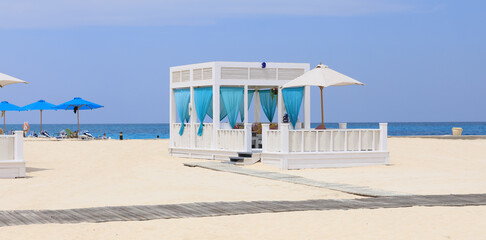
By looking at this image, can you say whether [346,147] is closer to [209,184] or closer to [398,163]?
[398,163]

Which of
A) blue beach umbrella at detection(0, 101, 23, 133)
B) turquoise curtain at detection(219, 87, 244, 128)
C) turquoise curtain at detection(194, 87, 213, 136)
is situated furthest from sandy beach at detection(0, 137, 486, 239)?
blue beach umbrella at detection(0, 101, 23, 133)

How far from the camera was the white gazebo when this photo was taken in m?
18.8

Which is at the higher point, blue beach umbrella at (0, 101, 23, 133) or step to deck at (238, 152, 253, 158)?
blue beach umbrella at (0, 101, 23, 133)

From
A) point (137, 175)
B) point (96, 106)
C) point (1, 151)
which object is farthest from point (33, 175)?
point (96, 106)

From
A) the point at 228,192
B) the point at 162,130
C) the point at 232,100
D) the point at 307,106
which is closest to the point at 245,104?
the point at 232,100

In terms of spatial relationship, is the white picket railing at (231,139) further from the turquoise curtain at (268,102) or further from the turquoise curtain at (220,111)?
the turquoise curtain at (268,102)

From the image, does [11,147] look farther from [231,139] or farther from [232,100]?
[232,100]

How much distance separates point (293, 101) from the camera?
21.1 meters

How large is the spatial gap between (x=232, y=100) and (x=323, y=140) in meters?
3.51

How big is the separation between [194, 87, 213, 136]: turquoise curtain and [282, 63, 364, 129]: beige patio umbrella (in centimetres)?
271

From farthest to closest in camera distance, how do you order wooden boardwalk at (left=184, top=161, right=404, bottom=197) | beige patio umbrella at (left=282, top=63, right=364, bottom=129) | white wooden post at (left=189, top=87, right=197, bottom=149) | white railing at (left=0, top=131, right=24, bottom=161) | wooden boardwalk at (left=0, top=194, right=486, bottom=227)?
white wooden post at (left=189, top=87, right=197, bottom=149) → beige patio umbrella at (left=282, top=63, right=364, bottom=129) → white railing at (left=0, top=131, right=24, bottom=161) → wooden boardwalk at (left=184, top=161, right=404, bottom=197) → wooden boardwalk at (left=0, top=194, right=486, bottom=227)

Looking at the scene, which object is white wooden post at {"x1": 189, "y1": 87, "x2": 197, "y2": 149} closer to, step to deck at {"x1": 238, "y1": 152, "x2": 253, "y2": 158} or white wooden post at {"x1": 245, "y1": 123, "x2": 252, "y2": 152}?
step to deck at {"x1": 238, "y1": 152, "x2": 253, "y2": 158}

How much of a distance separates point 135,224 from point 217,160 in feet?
39.4

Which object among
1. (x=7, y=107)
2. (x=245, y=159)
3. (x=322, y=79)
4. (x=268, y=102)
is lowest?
(x=245, y=159)
